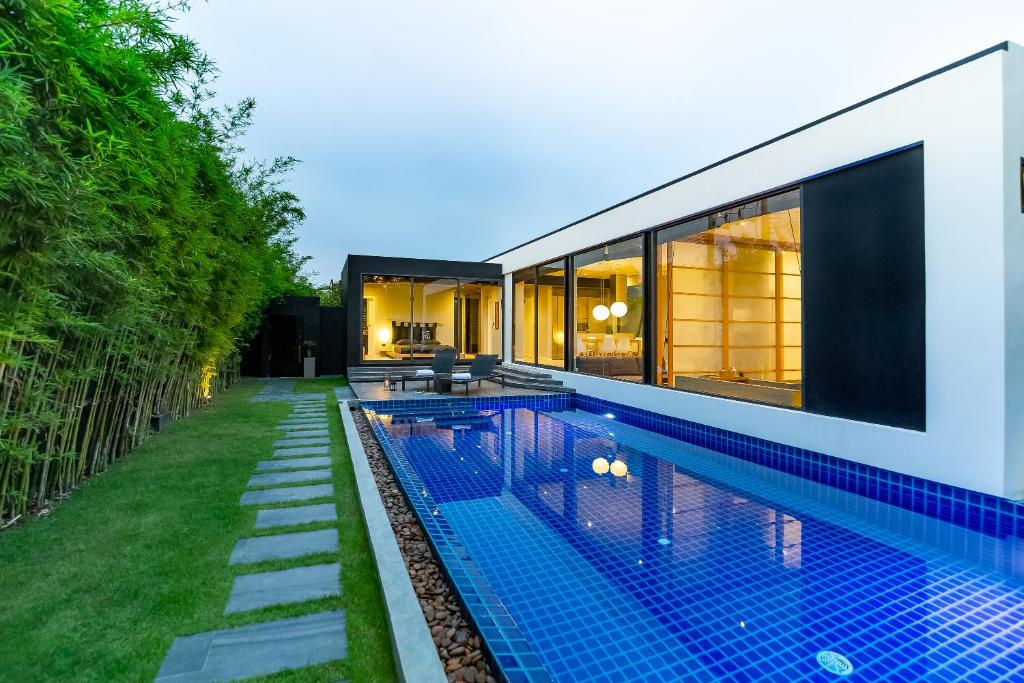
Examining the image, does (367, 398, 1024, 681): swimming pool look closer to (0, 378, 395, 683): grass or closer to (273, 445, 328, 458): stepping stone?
(0, 378, 395, 683): grass

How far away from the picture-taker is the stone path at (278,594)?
180 centimetres

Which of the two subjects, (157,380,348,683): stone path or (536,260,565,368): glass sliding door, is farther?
(536,260,565,368): glass sliding door

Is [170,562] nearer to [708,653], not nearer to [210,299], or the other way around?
[708,653]

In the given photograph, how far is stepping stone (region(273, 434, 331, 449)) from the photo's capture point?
5383 mm

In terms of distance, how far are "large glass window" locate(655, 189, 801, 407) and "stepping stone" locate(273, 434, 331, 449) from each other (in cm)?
503

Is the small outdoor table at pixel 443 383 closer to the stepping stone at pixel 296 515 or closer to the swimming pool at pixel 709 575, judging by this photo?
the swimming pool at pixel 709 575

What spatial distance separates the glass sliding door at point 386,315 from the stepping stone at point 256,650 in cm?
1157

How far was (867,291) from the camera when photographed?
4.39 m

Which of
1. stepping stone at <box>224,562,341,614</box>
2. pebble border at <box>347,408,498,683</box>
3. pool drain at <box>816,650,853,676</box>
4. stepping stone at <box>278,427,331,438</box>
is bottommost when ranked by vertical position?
pool drain at <box>816,650,853,676</box>

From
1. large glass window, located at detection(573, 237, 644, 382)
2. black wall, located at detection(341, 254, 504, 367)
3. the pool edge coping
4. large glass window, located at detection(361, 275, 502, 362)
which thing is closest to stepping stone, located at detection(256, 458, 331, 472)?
the pool edge coping

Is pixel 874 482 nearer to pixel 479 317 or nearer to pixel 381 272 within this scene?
pixel 479 317

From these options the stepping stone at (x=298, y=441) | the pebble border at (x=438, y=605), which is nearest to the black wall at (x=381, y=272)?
the stepping stone at (x=298, y=441)

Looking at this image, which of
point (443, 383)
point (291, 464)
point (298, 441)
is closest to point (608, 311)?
point (443, 383)

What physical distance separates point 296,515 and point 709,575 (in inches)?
112
